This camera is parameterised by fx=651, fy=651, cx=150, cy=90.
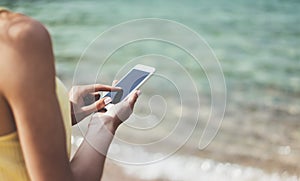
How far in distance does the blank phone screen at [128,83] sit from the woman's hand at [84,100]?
0.02 m

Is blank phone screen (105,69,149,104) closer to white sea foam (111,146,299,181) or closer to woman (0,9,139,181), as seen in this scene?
woman (0,9,139,181)

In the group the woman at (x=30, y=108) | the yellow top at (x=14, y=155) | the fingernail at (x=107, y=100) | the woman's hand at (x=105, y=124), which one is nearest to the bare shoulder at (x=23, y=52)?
the woman at (x=30, y=108)

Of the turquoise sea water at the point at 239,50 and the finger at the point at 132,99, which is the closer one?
the finger at the point at 132,99

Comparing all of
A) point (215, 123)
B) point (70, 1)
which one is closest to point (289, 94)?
point (215, 123)

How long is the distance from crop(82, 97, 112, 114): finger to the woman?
303 millimetres

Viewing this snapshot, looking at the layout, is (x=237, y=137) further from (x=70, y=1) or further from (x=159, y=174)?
(x=70, y=1)

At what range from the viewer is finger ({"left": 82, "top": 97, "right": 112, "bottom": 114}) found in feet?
5.27

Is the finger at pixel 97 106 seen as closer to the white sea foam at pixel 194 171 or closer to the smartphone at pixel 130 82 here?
the smartphone at pixel 130 82

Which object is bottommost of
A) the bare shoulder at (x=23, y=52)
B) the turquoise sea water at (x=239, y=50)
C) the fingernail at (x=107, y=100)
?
the turquoise sea water at (x=239, y=50)

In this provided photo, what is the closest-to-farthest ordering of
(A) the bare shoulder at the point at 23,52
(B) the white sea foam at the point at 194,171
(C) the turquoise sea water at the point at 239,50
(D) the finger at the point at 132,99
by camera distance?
1. (A) the bare shoulder at the point at 23,52
2. (D) the finger at the point at 132,99
3. (B) the white sea foam at the point at 194,171
4. (C) the turquoise sea water at the point at 239,50

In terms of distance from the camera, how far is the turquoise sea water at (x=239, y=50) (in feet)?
13.2

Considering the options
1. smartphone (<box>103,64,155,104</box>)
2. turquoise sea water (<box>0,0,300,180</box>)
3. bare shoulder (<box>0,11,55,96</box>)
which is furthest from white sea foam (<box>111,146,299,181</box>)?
bare shoulder (<box>0,11,55,96</box>)

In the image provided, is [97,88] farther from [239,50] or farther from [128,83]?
[239,50]

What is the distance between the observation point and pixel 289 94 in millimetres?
4871
